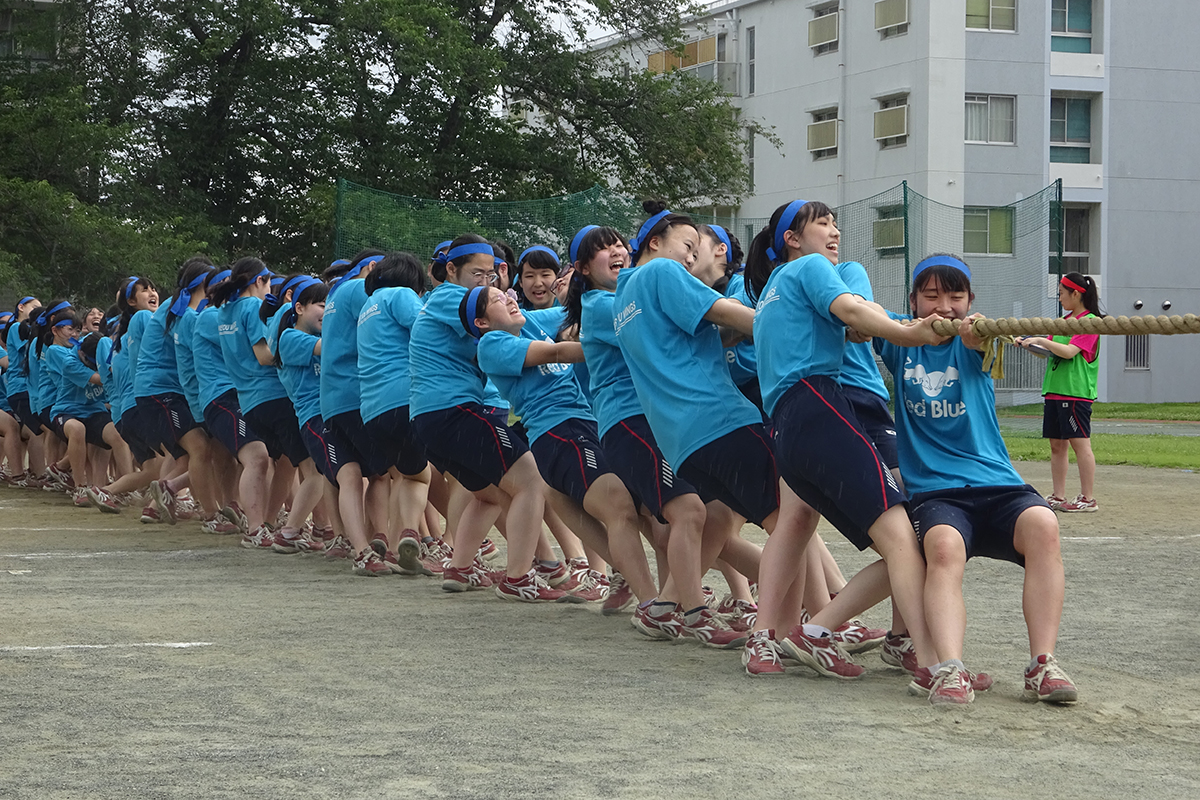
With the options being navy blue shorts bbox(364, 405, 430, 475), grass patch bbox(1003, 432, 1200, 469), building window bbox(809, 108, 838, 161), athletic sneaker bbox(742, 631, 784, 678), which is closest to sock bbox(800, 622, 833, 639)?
athletic sneaker bbox(742, 631, 784, 678)

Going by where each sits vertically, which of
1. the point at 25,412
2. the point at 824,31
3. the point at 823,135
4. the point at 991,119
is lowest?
the point at 25,412

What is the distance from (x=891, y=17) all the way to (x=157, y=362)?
2695cm

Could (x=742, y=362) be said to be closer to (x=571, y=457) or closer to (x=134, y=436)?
(x=571, y=457)

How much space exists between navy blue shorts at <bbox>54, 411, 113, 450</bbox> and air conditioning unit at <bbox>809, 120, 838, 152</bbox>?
2529cm

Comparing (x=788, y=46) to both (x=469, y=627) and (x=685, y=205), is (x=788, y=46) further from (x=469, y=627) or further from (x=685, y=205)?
(x=469, y=627)

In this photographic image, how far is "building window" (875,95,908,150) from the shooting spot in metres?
33.8

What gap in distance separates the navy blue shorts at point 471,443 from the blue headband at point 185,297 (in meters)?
3.98

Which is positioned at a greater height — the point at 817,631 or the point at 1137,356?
the point at 1137,356

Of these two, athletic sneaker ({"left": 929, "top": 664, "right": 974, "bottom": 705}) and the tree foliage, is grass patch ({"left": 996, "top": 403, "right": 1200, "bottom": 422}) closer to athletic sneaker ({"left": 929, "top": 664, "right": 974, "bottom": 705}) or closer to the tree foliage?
the tree foliage

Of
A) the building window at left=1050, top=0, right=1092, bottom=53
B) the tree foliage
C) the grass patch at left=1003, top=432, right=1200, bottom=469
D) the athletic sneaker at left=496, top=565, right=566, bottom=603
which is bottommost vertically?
the athletic sneaker at left=496, top=565, right=566, bottom=603

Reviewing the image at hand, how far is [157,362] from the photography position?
426 inches

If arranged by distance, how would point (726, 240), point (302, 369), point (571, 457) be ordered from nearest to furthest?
point (726, 240) < point (571, 457) < point (302, 369)

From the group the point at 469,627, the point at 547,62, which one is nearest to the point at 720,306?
the point at 469,627

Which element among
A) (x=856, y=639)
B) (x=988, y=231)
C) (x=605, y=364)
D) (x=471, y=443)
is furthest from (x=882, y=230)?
(x=856, y=639)
